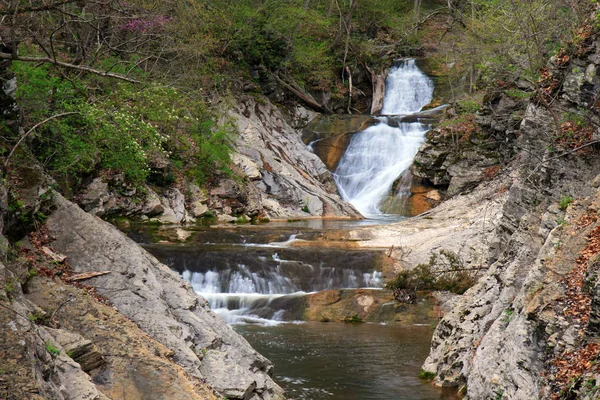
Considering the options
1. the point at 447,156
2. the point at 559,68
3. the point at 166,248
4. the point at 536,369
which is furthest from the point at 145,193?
the point at 536,369

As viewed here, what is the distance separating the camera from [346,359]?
11.5 meters

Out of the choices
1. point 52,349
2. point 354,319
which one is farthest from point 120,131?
point 354,319

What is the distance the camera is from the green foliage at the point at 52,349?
535 cm

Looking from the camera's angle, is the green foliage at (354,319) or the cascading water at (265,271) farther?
the cascading water at (265,271)

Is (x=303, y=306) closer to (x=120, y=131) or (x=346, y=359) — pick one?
(x=346, y=359)

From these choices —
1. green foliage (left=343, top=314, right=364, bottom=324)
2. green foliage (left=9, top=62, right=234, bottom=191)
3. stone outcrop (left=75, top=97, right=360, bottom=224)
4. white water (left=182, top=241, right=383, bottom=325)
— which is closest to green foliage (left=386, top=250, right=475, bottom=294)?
white water (left=182, top=241, right=383, bottom=325)

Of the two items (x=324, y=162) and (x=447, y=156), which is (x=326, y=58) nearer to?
(x=324, y=162)

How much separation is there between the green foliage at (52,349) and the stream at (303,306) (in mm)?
4628

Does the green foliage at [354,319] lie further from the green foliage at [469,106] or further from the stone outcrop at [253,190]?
the green foliage at [469,106]

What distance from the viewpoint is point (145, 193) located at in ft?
73.5

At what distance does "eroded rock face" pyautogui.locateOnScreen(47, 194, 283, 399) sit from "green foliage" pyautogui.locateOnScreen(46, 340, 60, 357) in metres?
1.80

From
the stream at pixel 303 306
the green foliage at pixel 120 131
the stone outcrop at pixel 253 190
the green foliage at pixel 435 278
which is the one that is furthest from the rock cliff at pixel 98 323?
the stone outcrop at pixel 253 190

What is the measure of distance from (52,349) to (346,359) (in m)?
6.96

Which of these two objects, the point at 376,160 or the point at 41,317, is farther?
the point at 376,160
